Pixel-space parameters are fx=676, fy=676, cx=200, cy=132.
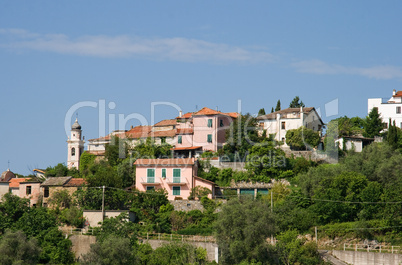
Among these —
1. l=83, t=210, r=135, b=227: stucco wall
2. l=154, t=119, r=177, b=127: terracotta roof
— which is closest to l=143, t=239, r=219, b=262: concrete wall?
l=83, t=210, r=135, b=227: stucco wall

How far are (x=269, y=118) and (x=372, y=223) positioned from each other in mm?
24249

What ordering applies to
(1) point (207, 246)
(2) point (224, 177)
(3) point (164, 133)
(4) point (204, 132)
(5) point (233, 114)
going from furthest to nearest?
(3) point (164, 133), (5) point (233, 114), (4) point (204, 132), (2) point (224, 177), (1) point (207, 246)

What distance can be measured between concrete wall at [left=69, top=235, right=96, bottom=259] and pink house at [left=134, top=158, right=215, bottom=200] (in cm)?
987

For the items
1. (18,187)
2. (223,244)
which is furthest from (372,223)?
(18,187)

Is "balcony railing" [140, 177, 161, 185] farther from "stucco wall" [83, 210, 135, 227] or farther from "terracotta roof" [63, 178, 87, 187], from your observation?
"stucco wall" [83, 210, 135, 227]

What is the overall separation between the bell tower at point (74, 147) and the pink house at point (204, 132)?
1199cm

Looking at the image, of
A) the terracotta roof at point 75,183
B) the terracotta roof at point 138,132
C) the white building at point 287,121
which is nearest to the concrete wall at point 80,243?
the terracotta roof at point 75,183

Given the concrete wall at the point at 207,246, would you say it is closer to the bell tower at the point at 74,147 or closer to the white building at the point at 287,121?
the white building at the point at 287,121

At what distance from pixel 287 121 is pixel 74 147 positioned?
23981 mm

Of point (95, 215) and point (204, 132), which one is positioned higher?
point (204, 132)

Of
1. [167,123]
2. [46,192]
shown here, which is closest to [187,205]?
[46,192]

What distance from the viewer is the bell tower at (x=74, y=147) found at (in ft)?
247

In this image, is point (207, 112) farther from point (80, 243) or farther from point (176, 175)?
point (80, 243)

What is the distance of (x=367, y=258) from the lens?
47.1 m
